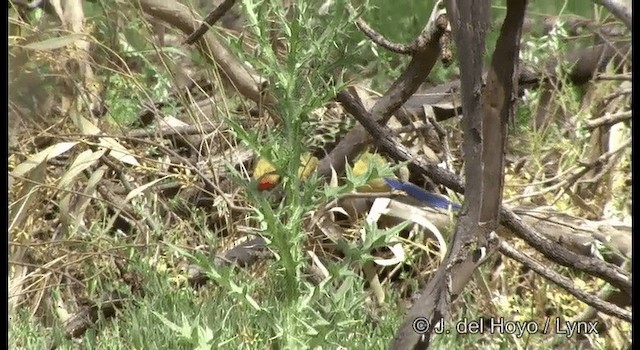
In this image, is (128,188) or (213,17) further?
(128,188)

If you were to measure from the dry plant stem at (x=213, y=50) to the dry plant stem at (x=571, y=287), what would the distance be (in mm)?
391

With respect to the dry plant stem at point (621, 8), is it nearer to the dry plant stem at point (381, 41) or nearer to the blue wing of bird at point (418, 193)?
the dry plant stem at point (381, 41)

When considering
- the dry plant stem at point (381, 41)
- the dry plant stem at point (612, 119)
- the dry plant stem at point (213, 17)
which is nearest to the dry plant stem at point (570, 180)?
the dry plant stem at point (612, 119)

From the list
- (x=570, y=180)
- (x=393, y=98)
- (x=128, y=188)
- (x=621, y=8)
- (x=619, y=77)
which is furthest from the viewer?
(x=128, y=188)

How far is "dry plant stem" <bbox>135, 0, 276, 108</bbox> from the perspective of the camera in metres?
1.11

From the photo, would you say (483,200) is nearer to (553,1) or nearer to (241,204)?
(553,1)

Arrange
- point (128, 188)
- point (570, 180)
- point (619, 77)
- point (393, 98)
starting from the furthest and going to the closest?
point (128, 188) → point (570, 180) → point (393, 98) → point (619, 77)

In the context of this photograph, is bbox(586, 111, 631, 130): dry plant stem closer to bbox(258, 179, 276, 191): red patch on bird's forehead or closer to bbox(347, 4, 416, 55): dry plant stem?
bbox(347, 4, 416, 55): dry plant stem

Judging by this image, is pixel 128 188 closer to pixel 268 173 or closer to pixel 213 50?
pixel 213 50

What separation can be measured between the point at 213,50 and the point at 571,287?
0.55 meters

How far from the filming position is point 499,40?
0.72 m

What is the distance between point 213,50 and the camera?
115 centimetres

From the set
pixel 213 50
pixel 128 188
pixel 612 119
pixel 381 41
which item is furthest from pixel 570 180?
pixel 128 188

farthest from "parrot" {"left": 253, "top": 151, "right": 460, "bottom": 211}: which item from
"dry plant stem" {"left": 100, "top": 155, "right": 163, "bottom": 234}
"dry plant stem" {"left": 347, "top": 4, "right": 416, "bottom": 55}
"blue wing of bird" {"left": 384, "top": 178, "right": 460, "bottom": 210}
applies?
"dry plant stem" {"left": 100, "top": 155, "right": 163, "bottom": 234}
